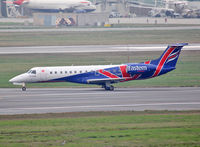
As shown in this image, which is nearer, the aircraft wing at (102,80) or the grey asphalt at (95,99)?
the grey asphalt at (95,99)


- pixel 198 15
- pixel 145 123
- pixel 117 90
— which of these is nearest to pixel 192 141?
pixel 145 123

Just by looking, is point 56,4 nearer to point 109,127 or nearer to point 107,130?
point 109,127

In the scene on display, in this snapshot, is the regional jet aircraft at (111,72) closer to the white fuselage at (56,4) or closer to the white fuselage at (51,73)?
the white fuselage at (51,73)

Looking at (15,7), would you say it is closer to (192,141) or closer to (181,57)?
(181,57)

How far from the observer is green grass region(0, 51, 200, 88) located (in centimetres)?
4327

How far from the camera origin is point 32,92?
37.7 meters

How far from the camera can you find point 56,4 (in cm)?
13200

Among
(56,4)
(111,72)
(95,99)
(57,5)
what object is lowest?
(95,99)

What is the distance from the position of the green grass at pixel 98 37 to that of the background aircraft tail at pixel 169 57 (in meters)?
34.1

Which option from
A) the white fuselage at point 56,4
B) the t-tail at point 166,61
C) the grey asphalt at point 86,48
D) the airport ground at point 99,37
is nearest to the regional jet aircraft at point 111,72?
the t-tail at point 166,61

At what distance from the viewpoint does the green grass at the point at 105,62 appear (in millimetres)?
43269

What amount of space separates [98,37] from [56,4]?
53.6 meters

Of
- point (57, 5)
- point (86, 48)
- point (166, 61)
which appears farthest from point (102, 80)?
point (57, 5)

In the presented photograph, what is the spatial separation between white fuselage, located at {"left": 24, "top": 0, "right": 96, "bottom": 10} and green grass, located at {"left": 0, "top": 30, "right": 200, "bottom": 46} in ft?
137
